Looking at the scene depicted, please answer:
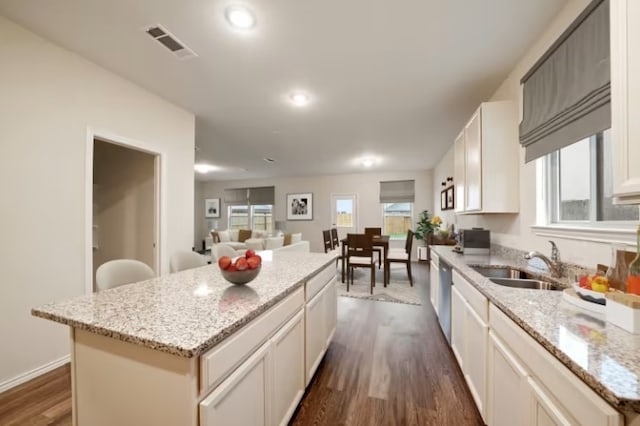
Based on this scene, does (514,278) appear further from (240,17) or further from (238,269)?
(240,17)

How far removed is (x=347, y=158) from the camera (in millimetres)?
5566

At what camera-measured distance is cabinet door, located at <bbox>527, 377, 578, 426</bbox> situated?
768 millimetres

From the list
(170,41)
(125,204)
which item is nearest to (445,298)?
(170,41)

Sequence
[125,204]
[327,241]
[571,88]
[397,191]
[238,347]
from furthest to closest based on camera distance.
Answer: [397,191] → [327,241] → [125,204] → [571,88] → [238,347]

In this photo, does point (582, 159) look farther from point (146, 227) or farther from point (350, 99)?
point (146, 227)

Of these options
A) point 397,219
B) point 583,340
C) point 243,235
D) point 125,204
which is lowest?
point 243,235

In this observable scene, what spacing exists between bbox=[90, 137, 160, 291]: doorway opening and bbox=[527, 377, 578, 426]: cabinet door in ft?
10.6

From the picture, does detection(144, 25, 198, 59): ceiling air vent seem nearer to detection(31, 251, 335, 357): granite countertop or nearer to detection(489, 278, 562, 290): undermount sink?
detection(31, 251, 335, 357): granite countertop

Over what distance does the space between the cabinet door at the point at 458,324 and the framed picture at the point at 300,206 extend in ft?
19.3

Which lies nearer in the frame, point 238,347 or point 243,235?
point 238,347

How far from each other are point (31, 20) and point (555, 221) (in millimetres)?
3939

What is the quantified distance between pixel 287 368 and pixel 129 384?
74cm

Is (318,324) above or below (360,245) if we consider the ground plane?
below

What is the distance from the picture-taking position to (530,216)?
199 centimetres
